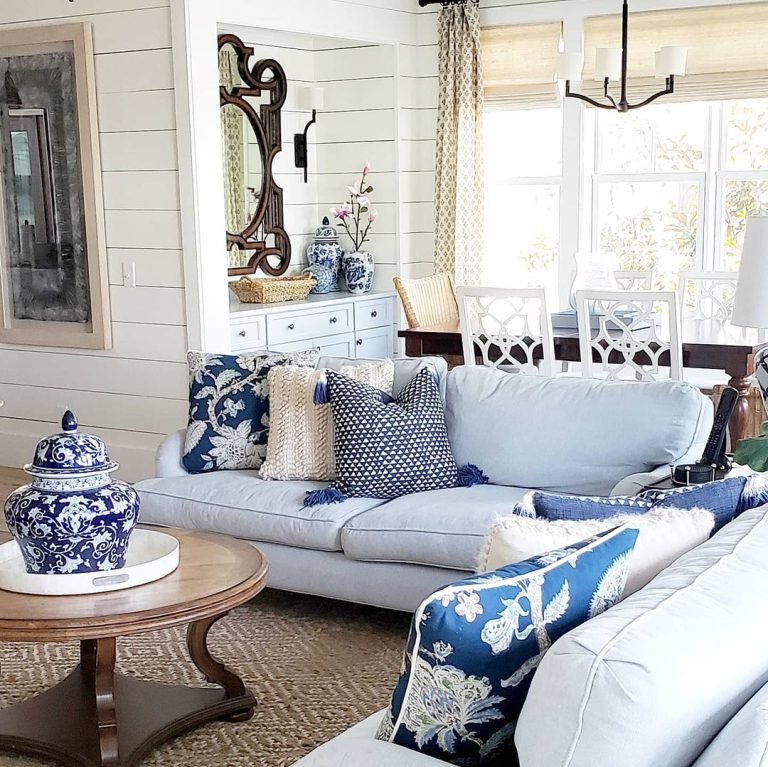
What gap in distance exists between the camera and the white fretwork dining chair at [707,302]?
17.6 feet

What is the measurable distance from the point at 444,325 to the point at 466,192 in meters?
1.13

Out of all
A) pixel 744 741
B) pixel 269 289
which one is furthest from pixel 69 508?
pixel 269 289

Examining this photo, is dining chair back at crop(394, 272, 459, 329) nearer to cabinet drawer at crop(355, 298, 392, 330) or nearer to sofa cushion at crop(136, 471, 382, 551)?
cabinet drawer at crop(355, 298, 392, 330)

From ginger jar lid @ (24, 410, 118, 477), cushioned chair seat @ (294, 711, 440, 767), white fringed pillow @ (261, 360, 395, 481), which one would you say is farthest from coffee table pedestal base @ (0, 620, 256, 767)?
cushioned chair seat @ (294, 711, 440, 767)

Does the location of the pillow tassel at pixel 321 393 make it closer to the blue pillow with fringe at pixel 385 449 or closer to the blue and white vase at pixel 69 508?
the blue pillow with fringe at pixel 385 449

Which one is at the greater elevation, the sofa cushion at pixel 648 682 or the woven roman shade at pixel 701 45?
the woven roman shade at pixel 701 45

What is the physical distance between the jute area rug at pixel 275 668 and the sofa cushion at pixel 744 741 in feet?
5.54

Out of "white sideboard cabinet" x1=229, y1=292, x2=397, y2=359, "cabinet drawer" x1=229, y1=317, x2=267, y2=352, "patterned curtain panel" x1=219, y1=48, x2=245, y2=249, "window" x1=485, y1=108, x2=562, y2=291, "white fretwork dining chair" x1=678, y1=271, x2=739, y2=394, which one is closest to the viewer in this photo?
"white fretwork dining chair" x1=678, y1=271, x2=739, y2=394

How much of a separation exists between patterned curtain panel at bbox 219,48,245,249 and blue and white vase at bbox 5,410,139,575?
3.82 metres


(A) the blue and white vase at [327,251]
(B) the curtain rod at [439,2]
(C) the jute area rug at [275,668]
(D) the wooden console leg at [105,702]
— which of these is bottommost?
(C) the jute area rug at [275,668]

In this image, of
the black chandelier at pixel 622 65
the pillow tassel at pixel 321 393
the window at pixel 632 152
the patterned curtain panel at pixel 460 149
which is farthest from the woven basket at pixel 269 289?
the pillow tassel at pixel 321 393

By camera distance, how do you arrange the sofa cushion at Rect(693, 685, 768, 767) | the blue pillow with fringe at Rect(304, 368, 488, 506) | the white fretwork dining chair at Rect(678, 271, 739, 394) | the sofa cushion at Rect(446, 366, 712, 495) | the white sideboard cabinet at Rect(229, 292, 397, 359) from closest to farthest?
the sofa cushion at Rect(693, 685, 768, 767), the sofa cushion at Rect(446, 366, 712, 495), the blue pillow with fringe at Rect(304, 368, 488, 506), the white fretwork dining chair at Rect(678, 271, 739, 394), the white sideboard cabinet at Rect(229, 292, 397, 359)

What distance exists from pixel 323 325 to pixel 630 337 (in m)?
→ 1.99

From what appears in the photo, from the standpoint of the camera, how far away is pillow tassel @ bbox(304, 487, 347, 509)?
3.71 m
